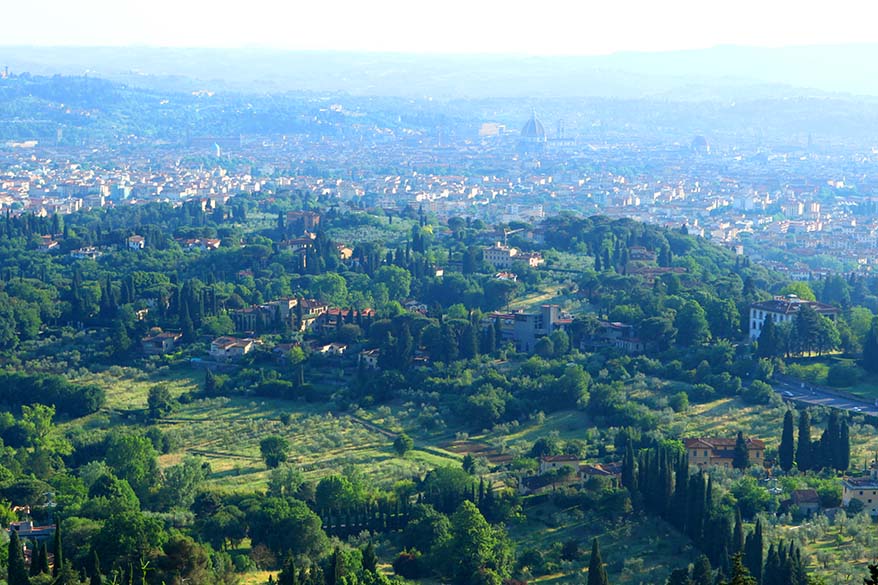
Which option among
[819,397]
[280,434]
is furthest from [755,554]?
[280,434]

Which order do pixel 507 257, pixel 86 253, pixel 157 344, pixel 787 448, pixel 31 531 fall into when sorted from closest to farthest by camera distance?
1. pixel 31 531
2. pixel 787 448
3. pixel 157 344
4. pixel 507 257
5. pixel 86 253

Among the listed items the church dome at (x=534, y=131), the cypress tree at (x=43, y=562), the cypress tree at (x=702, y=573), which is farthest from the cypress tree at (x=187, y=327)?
the church dome at (x=534, y=131)

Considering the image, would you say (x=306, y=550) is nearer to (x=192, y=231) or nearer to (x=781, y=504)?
(x=781, y=504)

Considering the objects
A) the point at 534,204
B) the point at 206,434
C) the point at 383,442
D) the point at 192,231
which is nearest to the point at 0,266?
the point at 192,231

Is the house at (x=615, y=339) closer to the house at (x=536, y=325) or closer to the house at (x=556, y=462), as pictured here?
the house at (x=536, y=325)

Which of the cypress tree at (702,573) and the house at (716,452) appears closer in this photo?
the cypress tree at (702,573)

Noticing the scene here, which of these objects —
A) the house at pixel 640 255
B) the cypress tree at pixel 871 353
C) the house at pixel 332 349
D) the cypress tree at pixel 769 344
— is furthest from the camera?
the house at pixel 640 255

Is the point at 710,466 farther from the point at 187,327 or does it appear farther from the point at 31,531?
the point at 187,327
